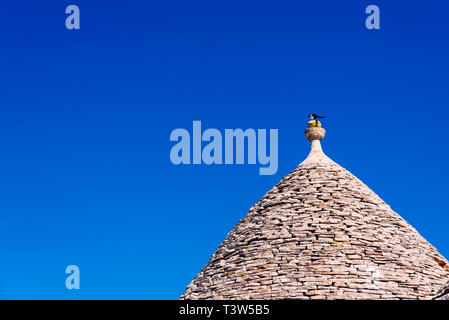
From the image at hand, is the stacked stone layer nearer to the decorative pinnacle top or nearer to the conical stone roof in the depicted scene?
the conical stone roof

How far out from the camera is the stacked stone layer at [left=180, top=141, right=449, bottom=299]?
54.0 feet

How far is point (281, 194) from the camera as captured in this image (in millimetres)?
19453

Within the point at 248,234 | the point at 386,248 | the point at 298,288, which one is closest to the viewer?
the point at 298,288

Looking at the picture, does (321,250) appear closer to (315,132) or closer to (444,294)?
(444,294)

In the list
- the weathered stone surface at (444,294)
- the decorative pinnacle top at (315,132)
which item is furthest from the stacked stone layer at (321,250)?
the weathered stone surface at (444,294)

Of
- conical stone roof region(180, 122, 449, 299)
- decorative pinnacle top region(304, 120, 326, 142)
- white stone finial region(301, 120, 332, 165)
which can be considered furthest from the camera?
decorative pinnacle top region(304, 120, 326, 142)

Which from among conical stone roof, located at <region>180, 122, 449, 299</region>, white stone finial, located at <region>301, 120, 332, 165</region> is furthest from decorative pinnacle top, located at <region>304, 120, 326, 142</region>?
conical stone roof, located at <region>180, 122, 449, 299</region>

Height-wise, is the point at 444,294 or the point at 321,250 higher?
the point at 321,250

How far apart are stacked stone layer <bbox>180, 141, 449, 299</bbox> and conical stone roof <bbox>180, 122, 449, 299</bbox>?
0.07ft

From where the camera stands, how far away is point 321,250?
1712 centimetres

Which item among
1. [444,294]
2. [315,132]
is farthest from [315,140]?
[444,294]
